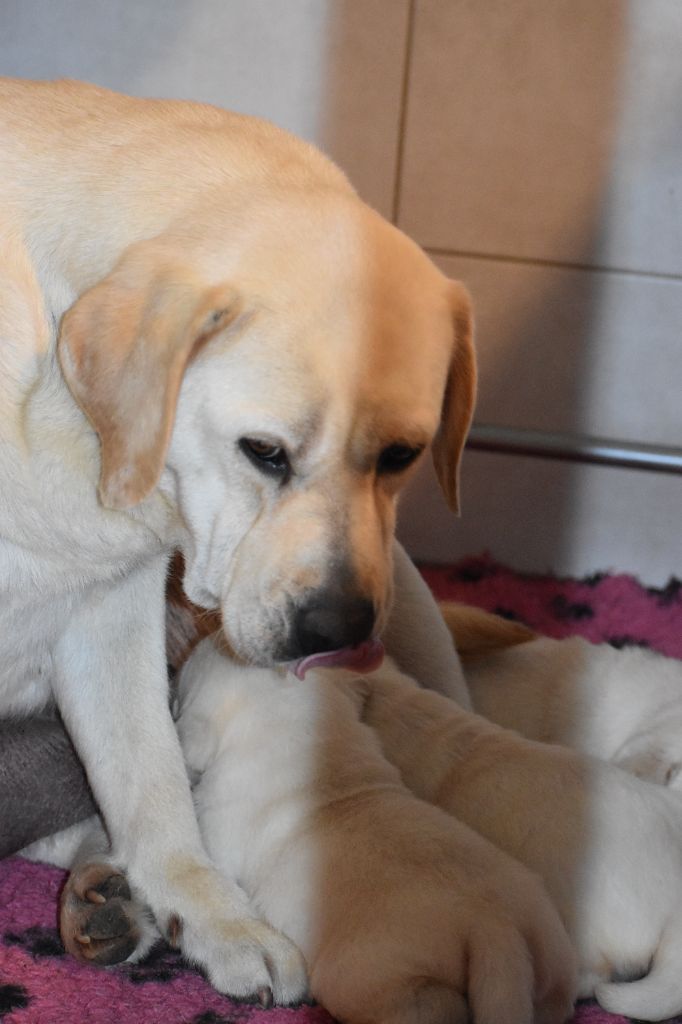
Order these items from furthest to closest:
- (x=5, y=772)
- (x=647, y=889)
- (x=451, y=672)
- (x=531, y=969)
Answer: (x=451, y=672) < (x=5, y=772) < (x=647, y=889) < (x=531, y=969)

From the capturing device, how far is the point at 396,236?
1.26 metres

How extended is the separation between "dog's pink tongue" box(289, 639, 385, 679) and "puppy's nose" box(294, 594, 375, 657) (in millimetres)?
14

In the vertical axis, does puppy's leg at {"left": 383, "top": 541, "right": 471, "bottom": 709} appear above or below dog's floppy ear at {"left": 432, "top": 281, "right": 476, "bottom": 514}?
below

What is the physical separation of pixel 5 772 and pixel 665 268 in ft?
5.34

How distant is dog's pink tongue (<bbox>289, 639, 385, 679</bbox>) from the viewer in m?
1.16

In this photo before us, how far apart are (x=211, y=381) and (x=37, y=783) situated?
555mm

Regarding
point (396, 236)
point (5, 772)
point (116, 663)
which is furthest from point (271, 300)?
point (5, 772)

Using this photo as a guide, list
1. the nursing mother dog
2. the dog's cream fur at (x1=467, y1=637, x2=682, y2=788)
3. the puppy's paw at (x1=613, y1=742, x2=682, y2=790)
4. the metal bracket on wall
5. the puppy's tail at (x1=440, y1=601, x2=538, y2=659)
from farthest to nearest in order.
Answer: the metal bracket on wall, the puppy's tail at (x1=440, y1=601, x2=538, y2=659), the dog's cream fur at (x1=467, y1=637, x2=682, y2=788), the puppy's paw at (x1=613, y1=742, x2=682, y2=790), the nursing mother dog

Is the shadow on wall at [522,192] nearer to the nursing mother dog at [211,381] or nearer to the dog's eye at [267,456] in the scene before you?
the nursing mother dog at [211,381]

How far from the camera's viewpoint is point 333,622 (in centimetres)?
113

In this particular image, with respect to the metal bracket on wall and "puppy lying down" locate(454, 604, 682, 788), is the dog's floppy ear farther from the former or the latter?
the metal bracket on wall

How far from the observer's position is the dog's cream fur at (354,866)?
1034mm

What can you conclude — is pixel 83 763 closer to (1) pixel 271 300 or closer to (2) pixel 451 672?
Result: (2) pixel 451 672

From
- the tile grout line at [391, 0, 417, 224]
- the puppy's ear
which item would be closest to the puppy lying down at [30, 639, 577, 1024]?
the puppy's ear
